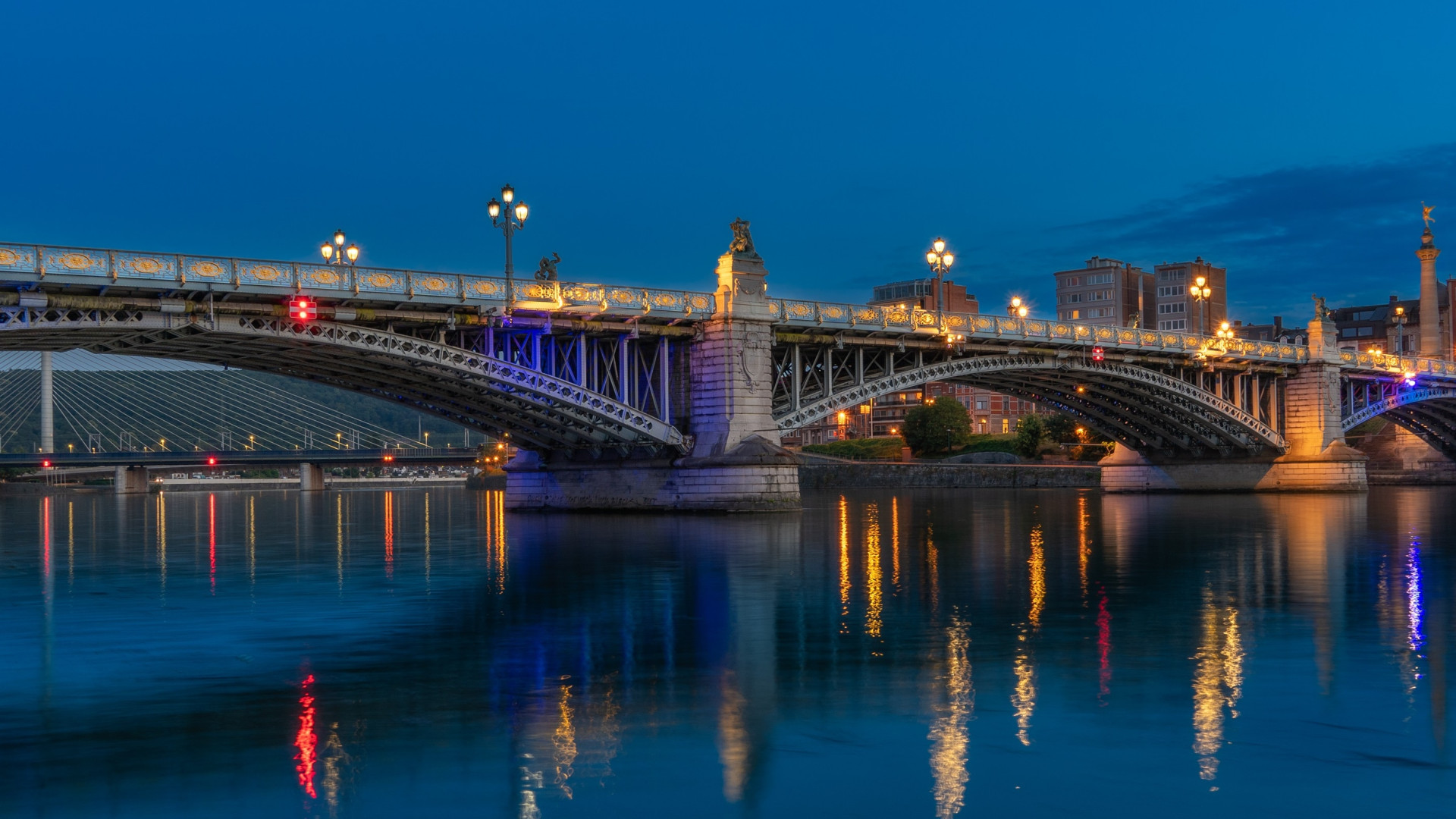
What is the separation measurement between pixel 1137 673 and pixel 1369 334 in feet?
625

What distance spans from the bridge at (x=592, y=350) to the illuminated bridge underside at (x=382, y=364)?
0.33ft

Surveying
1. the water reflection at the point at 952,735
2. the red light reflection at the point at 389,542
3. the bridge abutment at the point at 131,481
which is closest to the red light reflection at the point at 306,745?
the water reflection at the point at 952,735

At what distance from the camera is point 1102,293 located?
16925 centimetres

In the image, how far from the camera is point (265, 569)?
33406 mm

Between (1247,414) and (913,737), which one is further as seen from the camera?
(1247,414)

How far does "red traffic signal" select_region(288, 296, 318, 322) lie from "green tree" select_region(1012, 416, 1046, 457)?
95.9 meters

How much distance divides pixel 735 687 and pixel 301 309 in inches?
1374

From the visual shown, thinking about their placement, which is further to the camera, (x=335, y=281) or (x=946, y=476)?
(x=946, y=476)

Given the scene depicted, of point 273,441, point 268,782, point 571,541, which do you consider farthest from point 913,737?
point 273,441

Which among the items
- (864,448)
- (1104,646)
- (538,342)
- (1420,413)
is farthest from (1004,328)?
(864,448)

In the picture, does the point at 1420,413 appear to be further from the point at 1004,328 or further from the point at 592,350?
the point at 592,350

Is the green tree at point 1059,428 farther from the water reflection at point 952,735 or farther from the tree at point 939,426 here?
the water reflection at point 952,735

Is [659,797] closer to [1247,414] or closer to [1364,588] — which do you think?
[1364,588]

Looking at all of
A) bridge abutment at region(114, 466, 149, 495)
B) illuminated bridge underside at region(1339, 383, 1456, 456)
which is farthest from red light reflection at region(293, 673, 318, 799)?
bridge abutment at region(114, 466, 149, 495)
